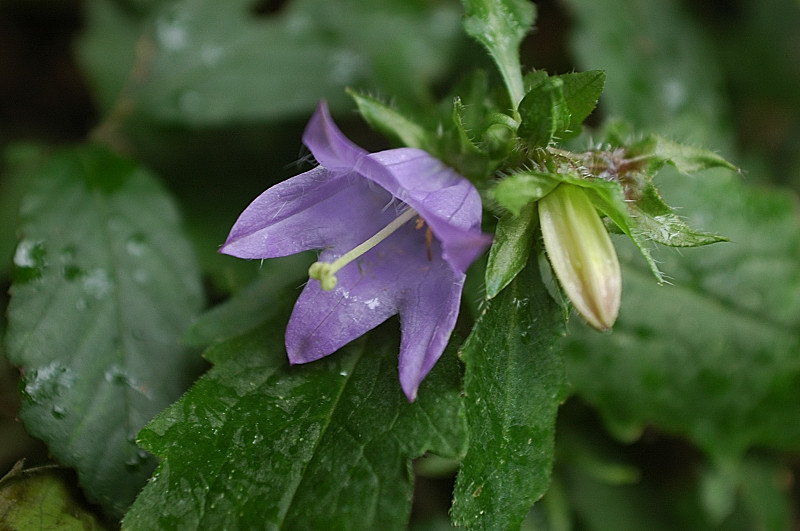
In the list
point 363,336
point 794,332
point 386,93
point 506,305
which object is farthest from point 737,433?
point 386,93

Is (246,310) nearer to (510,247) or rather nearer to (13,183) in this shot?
(510,247)

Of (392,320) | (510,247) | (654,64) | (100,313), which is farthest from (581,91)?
(654,64)

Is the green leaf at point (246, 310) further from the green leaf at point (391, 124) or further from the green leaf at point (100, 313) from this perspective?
the green leaf at point (391, 124)

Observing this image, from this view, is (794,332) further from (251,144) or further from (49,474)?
(49,474)

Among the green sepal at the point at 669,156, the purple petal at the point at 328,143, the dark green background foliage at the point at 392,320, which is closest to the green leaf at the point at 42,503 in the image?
the dark green background foliage at the point at 392,320

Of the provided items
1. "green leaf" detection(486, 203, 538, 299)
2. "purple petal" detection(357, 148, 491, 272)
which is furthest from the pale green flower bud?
"purple petal" detection(357, 148, 491, 272)
